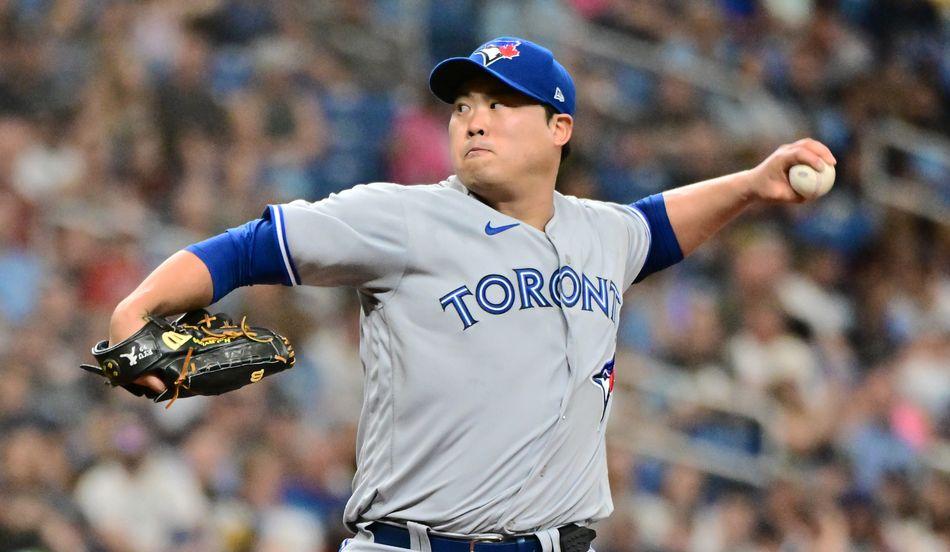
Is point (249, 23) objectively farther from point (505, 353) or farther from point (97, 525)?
point (505, 353)

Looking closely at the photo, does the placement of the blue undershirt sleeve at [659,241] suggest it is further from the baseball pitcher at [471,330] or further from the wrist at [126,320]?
the wrist at [126,320]

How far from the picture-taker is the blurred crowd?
19.0ft

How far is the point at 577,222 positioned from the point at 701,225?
0.43 m

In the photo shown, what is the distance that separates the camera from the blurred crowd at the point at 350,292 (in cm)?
579

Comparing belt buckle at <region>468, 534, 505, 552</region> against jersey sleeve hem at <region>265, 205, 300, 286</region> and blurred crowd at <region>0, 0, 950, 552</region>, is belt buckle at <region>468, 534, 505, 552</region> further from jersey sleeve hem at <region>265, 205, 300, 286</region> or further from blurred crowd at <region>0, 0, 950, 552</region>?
blurred crowd at <region>0, 0, 950, 552</region>

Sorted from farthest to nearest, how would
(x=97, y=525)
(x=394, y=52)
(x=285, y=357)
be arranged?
(x=394, y=52)
(x=97, y=525)
(x=285, y=357)

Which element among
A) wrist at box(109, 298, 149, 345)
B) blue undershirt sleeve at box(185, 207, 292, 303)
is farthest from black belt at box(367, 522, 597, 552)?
wrist at box(109, 298, 149, 345)

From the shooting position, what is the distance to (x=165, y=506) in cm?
564

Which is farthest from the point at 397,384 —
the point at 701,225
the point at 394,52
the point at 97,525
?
the point at 394,52

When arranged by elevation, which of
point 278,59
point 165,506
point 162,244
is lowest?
point 165,506

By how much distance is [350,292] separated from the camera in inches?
273

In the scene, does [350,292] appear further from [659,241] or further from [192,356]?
[192,356]

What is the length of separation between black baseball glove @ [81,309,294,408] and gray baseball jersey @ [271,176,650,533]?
0.16 metres

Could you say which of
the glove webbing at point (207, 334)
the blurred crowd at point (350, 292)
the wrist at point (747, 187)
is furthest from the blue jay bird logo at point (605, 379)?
the blurred crowd at point (350, 292)
